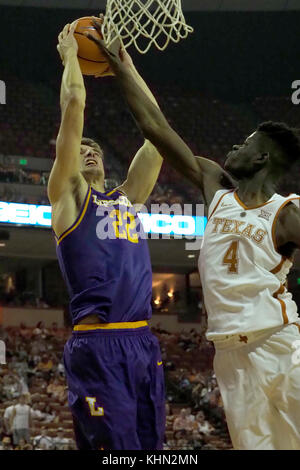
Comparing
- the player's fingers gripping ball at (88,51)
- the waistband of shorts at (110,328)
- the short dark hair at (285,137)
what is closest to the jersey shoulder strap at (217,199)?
the short dark hair at (285,137)

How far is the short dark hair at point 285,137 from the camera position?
130 inches

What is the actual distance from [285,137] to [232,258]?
25.6 inches

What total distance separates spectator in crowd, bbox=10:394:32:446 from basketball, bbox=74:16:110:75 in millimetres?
7324

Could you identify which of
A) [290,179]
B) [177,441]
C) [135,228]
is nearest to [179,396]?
[177,441]

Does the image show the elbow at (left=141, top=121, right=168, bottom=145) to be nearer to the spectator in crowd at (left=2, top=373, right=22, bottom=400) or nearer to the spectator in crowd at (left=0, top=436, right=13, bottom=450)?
the spectator in crowd at (left=0, top=436, right=13, bottom=450)

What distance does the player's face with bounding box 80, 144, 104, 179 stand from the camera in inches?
154

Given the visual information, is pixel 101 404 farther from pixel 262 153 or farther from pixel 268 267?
pixel 262 153

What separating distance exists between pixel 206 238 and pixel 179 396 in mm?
10610

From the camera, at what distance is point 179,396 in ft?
44.0

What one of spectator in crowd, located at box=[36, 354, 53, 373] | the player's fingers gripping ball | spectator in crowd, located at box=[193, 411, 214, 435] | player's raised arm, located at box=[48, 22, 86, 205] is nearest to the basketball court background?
spectator in crowd, located at box=[36, 354, 53, 373]

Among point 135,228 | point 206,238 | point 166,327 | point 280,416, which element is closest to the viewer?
point 280,416

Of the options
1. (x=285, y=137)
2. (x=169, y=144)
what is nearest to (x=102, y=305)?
(x=169, y=144)

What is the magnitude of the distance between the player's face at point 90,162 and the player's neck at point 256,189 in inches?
36.2

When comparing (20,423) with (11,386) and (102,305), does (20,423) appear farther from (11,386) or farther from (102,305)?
(102,305)
